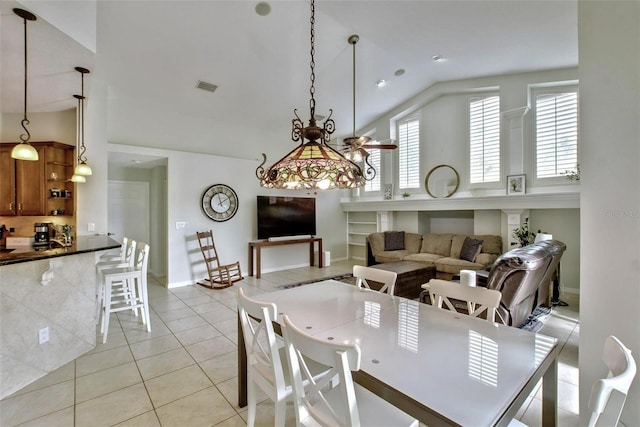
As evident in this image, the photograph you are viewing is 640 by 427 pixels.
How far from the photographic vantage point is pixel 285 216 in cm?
663

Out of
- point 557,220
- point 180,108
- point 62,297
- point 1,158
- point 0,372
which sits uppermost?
point 180,108

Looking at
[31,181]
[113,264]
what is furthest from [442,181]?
[31,181]

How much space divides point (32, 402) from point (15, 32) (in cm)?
299

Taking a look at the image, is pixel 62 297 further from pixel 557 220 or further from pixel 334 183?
pixel 557 220

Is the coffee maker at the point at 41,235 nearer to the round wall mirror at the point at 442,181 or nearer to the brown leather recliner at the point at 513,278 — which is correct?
the brown leather recliner at the point at 513,278

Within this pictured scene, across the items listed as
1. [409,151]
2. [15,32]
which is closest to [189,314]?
[15,32]

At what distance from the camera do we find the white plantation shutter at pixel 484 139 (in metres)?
5.53

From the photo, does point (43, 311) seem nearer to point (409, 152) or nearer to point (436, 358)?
point (436, 358)

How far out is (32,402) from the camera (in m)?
2.15

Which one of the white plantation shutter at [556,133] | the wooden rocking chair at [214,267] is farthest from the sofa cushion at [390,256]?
the wooden rocking chair at [214,267]

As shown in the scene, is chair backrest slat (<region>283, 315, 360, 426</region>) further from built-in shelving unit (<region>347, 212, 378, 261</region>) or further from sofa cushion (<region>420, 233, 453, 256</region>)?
built-in shelving unit (<region>347, 212, 378, 261</region>)

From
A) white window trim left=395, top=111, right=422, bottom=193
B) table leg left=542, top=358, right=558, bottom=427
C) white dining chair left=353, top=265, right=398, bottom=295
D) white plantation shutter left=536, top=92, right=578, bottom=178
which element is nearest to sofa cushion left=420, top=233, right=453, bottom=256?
white window trim left=395, top=111, right=422, bottom=193

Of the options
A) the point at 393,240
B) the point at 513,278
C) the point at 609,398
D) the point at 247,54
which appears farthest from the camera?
the point at 393,240

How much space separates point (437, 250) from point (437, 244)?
13 cm
